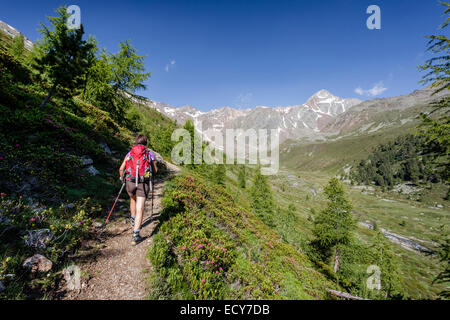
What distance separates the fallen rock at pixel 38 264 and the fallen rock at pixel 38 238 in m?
0.31

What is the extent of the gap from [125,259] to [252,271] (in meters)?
4.37

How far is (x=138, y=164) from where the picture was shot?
18.2 ft

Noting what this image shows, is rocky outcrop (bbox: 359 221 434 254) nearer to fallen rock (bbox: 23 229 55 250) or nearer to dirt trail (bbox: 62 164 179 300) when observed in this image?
dirt trail (bbox: 62 164 179 300)

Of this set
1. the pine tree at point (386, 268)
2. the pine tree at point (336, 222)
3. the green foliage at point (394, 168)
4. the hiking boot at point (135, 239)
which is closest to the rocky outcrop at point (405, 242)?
the pine tree at point (386, 268)

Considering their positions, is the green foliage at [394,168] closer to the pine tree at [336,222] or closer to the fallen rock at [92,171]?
the pine tree at [336,222]

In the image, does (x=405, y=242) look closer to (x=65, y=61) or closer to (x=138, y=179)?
(x=138, y=179)

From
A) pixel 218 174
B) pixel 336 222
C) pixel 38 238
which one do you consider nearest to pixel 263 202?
pixel 336 222

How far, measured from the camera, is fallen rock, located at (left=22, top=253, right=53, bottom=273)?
340 cm

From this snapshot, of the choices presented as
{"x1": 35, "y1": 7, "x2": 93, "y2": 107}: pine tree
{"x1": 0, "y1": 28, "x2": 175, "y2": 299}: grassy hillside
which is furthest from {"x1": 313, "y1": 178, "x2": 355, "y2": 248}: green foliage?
{"x1": 35, "y1": 7, "x2": 93, "y2": 107}: pine tree

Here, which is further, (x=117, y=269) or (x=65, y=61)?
(x=65, y=61)

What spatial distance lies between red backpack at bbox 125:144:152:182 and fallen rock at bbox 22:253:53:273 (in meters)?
2.55

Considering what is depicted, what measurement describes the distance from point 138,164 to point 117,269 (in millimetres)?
2940

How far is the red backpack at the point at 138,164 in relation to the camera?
18.1ft

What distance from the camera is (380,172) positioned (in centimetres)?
17762
